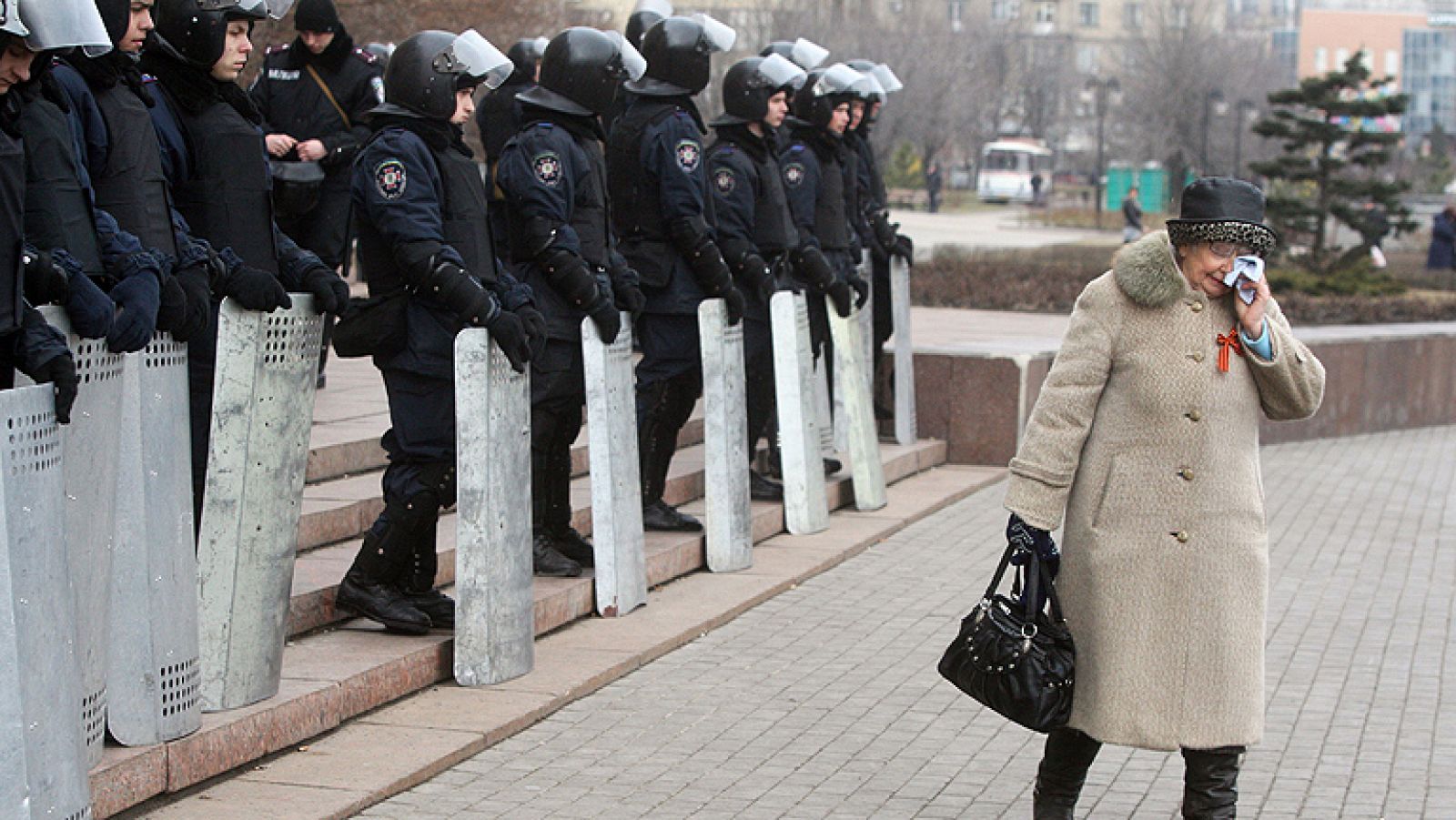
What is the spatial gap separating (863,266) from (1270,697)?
17.5ft

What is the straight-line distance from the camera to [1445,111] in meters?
112

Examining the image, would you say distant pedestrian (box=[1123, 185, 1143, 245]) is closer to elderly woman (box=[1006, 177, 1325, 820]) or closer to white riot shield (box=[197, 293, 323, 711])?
white riot shield (box=[197, 293, 323, 711])

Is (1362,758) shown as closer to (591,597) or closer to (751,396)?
(591,597)

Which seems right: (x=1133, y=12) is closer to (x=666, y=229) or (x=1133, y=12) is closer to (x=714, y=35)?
(x=714, y=35)

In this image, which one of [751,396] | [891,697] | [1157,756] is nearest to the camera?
[1157,756]

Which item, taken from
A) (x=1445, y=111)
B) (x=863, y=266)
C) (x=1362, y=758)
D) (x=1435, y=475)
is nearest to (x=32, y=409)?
(x=1362, y=758)

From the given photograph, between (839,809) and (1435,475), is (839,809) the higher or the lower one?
the higher one

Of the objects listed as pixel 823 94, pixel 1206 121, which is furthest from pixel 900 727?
pixel 1206 121

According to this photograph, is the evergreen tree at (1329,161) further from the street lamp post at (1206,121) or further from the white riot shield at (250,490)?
the street lamp post at (1206,121)

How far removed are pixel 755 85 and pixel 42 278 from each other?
17.9ft

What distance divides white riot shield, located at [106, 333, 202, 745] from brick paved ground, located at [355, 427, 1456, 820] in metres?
0.65

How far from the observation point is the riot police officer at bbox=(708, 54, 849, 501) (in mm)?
9672

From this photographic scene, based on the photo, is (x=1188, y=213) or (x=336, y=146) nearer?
(x=1188, y=213)

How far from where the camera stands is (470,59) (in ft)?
22.3
